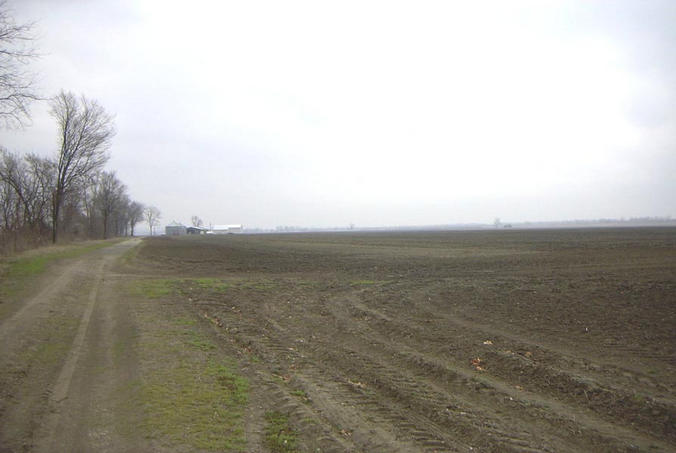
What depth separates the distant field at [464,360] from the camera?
196 inches

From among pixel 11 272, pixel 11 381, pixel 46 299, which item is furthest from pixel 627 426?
pixel 11 272

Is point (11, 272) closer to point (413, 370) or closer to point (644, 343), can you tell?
point (413, 370)

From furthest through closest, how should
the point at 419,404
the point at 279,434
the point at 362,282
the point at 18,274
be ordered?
the point at 362,282, the point at 18,274, the point at 419,404, the point at 279,434

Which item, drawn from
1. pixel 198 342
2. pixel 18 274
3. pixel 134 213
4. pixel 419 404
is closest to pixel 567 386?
pixel 419 404

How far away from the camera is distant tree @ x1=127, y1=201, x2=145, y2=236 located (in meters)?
146

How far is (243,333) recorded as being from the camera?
Result: 376 inches

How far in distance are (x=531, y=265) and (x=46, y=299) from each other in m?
21.1

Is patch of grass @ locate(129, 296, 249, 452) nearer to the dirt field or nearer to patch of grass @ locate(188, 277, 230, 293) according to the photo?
the dirt field

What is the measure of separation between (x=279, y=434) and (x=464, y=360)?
165 inches

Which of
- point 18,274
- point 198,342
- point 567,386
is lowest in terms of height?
point 567,386

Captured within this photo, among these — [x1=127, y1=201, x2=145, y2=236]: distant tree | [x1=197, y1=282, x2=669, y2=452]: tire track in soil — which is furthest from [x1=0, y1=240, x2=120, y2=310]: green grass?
[x1=127, y1=201, x2=145, y2=236]: distant tree

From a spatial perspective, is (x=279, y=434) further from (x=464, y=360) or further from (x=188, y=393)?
(x=464, y=360)

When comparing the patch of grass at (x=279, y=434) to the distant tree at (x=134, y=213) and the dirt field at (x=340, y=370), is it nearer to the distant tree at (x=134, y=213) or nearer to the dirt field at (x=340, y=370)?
the dirt field at (x=340, y=370)

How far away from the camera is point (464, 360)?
7.76 metres
